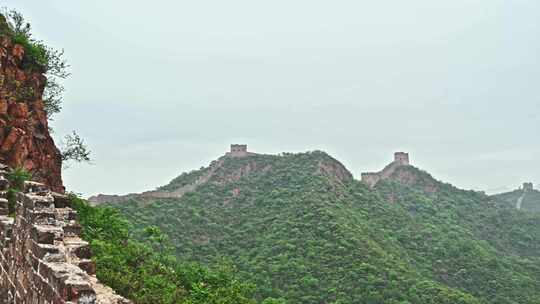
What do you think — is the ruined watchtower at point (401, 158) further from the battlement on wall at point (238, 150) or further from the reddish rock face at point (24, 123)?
the reddish rock face at point (24, 123)

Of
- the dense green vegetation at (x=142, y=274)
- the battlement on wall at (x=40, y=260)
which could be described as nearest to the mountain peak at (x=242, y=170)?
the dense green vegetation at (x=142, y=274)

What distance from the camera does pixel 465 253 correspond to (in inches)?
1419

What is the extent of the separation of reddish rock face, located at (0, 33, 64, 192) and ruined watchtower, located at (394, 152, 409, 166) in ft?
181

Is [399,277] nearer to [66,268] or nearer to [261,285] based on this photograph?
[261,285]

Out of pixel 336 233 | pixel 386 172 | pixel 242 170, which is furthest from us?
pixel 386 172

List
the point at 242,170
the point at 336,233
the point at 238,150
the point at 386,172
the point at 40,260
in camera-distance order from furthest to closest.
→ the point at 386,172, the point at 238,150, the point at 242,170, the point at 336,233, the point at 40,260

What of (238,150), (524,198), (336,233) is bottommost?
(336,233)

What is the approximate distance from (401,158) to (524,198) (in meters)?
30.5

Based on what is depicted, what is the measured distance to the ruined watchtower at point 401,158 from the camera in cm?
6719

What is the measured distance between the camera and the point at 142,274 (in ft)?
39.0

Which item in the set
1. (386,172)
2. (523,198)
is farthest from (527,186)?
(386,172)

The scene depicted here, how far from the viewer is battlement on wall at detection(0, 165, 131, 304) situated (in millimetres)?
3924

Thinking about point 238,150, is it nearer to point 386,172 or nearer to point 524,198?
point 386,172

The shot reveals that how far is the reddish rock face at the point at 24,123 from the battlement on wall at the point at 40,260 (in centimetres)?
790
